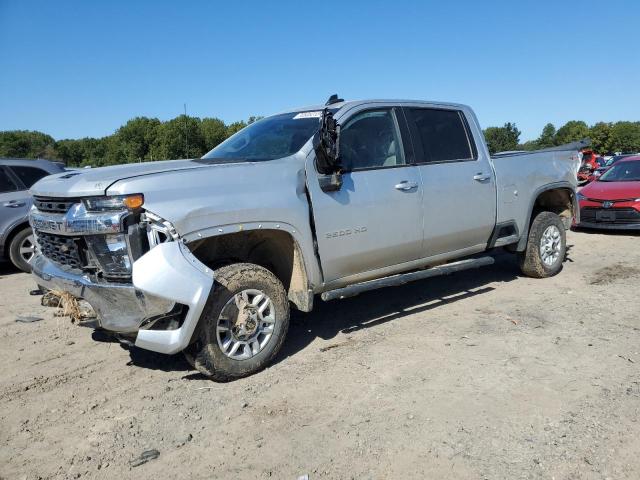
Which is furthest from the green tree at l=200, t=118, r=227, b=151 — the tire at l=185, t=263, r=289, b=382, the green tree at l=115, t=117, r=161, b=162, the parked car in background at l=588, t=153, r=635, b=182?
the tire at l=185, t=263, r=289, b=382

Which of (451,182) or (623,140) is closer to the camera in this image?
(451,182)

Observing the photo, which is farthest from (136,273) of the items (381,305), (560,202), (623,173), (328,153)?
(623,173)

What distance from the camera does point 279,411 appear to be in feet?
11.1

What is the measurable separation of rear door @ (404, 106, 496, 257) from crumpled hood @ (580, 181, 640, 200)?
18.8ft

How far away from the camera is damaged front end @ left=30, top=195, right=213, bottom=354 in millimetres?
3301

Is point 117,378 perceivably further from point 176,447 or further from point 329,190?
point 329,190

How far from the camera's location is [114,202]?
11.1 feet

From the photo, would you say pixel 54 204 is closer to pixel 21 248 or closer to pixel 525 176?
pixel 525 176

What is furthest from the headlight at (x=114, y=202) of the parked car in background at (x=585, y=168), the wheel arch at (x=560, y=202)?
the parked car in background at (x=585, y=168)

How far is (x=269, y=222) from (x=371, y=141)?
4.73ft

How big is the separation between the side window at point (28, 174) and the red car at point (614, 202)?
31.3 ft

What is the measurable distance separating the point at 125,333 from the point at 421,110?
3513mm

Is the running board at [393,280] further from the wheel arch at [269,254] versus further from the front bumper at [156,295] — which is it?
the front bumper at [156,295]

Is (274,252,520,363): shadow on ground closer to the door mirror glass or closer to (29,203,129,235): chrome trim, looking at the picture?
the door mirror glass
